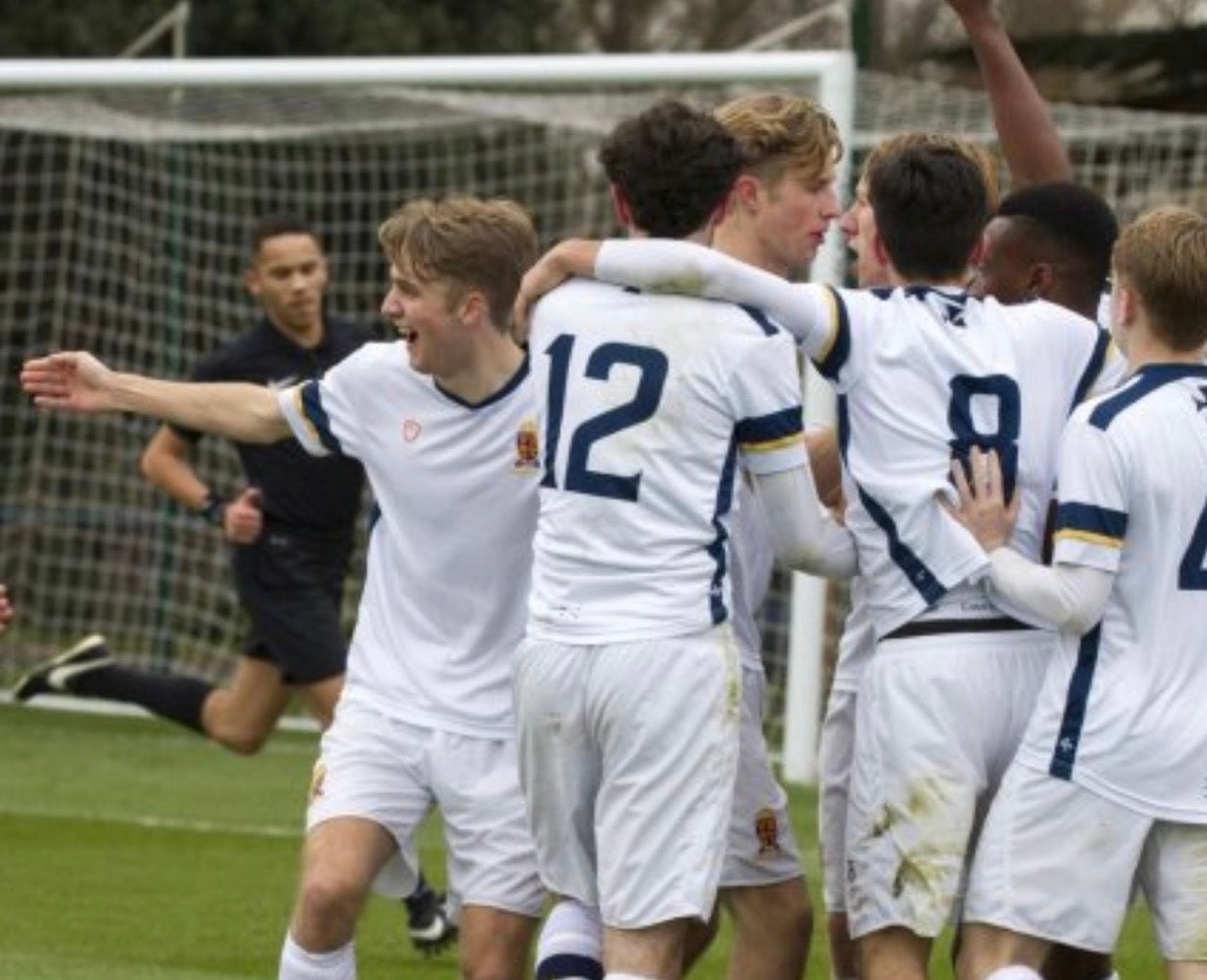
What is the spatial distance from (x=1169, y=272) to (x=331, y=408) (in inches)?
76.1

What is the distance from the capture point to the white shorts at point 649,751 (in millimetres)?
6797

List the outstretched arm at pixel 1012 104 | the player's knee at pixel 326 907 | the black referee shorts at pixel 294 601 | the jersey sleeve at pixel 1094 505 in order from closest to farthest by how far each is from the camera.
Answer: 1. the jersey sleeve at pixel 1094 505
2. the player's knee at pixel 326 907
3. the outstretched arm at pixel 1012 104
4. the black referee shorts at pixel 294 601

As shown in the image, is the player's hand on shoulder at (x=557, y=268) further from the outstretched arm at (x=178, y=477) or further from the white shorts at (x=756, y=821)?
the outstretched arm at (x=178, y=477)

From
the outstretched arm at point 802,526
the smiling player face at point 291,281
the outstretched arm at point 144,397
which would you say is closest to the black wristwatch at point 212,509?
the smiling player face at point 291,281

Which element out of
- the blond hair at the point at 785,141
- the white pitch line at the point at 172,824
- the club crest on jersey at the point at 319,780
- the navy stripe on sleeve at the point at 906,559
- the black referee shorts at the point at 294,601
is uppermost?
the blond hair at the point at 785,141

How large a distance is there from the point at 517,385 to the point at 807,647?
690cm

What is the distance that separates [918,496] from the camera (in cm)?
685

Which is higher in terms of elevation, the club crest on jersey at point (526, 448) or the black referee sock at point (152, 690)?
the club crest on jersey at point (526, 448)

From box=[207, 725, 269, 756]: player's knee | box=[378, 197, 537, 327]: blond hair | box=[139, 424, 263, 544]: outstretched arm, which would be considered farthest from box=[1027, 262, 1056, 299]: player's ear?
box=[207, 725, 269, 756]: player's knee

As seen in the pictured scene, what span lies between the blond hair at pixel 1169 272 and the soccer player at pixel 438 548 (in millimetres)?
1397

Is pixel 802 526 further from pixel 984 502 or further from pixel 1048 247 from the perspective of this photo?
pixel 1048 247

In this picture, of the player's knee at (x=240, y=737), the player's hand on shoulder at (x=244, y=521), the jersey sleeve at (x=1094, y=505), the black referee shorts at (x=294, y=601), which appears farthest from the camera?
the player's knee at (x=240, y=737)

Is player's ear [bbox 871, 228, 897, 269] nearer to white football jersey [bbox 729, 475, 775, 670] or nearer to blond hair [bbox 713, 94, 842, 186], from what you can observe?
blond hair [bbox 713, 94, 842, 186]

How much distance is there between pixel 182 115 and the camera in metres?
18.2
